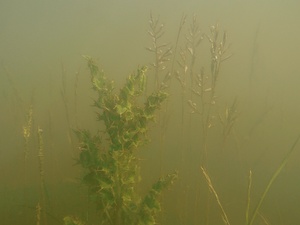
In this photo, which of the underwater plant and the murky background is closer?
the underwater plant

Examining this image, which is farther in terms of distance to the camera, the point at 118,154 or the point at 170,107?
the point at 170,107

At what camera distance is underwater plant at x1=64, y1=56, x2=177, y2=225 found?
5.48 ft

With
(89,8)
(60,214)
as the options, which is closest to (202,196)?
(60,214)

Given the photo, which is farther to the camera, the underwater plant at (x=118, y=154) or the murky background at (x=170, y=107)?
the murky background at (x=170, y=107)

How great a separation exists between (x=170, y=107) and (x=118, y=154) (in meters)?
1.91

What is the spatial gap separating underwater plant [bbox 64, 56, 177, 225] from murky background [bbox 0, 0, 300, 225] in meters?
0.14

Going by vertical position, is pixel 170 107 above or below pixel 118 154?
above

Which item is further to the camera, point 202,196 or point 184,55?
point 202,196

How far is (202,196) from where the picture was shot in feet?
11.2

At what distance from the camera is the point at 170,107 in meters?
3.55

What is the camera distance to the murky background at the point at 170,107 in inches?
118

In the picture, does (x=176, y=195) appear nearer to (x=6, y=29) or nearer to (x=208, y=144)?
(x=208, y=144)

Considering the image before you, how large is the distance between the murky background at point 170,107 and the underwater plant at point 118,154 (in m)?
0.14

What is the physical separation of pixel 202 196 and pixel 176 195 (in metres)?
0.32
